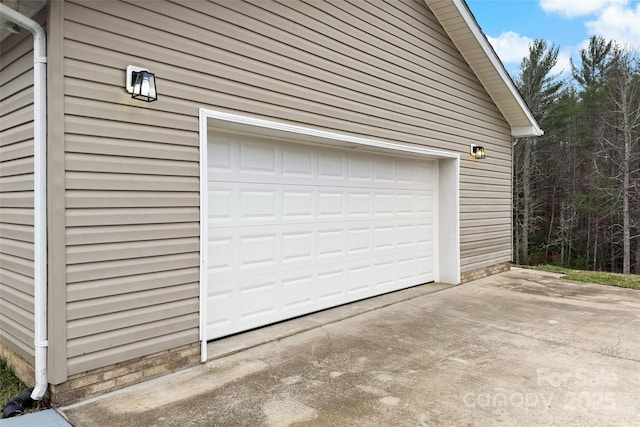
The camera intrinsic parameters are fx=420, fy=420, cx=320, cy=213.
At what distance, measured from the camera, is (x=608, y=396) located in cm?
287

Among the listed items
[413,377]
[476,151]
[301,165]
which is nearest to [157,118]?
[301,165]

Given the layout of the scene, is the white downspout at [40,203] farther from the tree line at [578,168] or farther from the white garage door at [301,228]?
the tree line at [578,168]

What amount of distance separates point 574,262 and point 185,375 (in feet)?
67.6

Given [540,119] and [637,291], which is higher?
[540,119]

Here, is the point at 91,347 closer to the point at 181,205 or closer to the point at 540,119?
the point at 181,205

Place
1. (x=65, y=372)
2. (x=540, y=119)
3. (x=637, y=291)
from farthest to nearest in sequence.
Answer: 1. (x=540, y=119)
2. (x=637, y=291)
3. (x=65, y=372)

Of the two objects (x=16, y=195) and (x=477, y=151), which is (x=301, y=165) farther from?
→ (x=477, y=151)

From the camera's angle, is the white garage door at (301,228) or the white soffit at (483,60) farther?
the white soffit at (483,60)

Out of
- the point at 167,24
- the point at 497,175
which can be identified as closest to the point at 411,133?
the point at 497,175

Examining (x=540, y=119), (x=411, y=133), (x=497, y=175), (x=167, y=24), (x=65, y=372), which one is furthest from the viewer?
(x=540, y=119)

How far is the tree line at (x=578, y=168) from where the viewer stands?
16484 mm

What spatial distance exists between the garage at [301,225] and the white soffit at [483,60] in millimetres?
1969

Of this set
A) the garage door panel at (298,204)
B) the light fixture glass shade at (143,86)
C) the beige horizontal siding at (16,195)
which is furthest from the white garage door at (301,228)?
the beige horizontal siding at (16,195)

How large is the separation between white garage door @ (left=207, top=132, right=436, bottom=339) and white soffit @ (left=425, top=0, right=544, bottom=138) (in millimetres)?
2007
